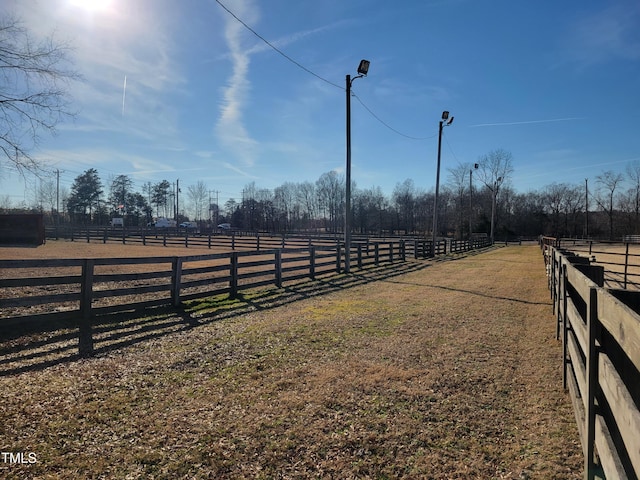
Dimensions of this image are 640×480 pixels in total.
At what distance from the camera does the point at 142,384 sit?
4062 mm

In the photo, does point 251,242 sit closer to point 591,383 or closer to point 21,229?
point 21,229

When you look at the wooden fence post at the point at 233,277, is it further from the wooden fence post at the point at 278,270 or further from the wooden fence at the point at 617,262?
the wooden fence at the point at 617,262

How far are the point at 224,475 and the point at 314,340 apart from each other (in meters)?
3.18

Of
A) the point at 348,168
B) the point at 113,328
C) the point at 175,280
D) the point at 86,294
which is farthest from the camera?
the point at 348,168

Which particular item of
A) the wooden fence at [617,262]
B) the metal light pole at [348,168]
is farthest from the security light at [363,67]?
the wooden fence at [617,262]

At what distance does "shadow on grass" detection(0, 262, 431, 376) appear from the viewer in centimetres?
478

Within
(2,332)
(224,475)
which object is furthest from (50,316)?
(224,475)

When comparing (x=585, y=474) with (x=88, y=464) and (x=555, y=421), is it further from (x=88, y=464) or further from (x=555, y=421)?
(x=88, y=464)

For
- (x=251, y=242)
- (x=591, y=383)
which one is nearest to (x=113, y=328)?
(x=591, y=383)

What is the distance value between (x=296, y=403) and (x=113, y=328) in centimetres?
400

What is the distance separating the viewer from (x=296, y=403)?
364cm

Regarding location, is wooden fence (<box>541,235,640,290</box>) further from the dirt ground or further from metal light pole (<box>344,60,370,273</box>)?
metal light pole (<box>344,60,370,273</box>)

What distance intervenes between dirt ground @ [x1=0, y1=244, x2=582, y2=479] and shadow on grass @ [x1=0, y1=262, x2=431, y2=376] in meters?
0.06

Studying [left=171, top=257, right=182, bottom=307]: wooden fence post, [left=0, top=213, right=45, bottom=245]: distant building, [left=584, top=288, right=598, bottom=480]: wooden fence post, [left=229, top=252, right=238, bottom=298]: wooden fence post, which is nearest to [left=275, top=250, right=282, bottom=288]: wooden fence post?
[left=229, top=252, right=238, bottom=298]: wooden fence post
